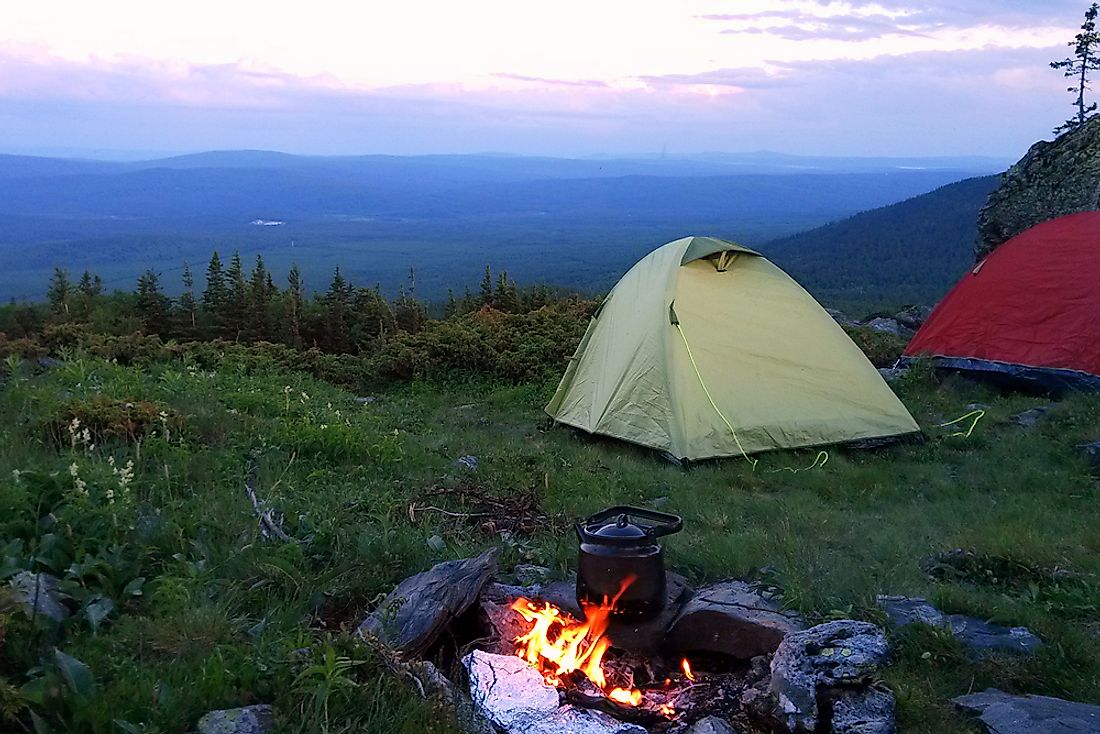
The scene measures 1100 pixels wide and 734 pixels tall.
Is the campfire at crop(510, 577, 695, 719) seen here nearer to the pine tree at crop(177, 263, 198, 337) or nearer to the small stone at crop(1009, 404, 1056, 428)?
the small stone at crop(1009, 404, 1056, 428)

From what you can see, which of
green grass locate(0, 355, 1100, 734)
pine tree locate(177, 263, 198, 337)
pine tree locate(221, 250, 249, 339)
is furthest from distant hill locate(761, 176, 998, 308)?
green grass locate(0, 355, 1100, 734)

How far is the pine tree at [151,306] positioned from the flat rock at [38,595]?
985cm

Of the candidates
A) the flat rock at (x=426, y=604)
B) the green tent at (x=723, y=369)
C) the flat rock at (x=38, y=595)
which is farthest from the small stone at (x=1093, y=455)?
the flat rock at (x=38, y=595)

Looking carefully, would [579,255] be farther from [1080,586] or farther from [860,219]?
[1080,586]

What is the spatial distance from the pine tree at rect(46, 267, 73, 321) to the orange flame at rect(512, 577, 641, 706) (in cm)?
1042

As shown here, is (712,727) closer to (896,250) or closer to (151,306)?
(151,306)

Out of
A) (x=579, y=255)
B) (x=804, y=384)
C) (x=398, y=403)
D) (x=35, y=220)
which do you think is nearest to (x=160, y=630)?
(x=804, y=384)

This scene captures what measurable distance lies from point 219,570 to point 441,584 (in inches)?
39.4

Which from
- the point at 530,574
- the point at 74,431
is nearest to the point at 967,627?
the point at 530,574

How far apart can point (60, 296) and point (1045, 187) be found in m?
14.9

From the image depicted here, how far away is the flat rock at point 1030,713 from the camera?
2971 millimetres

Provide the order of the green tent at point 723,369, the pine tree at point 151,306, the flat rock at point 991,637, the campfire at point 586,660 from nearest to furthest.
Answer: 1. the campfire at point 586,660
2. the flat rock at point 991,637
3. the green tent at point 723,369
4. the pine tree at point 151,306

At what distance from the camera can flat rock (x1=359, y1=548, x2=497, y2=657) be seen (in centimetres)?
349

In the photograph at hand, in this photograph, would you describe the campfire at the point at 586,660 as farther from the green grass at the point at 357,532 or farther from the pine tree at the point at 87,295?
the pine tree at the point at 87,295
